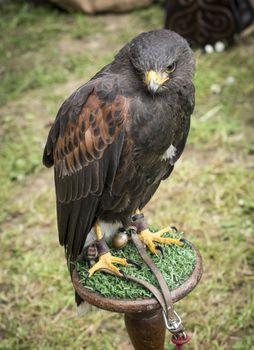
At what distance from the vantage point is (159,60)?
8.09 ft

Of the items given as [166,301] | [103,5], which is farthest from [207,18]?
[166,301]

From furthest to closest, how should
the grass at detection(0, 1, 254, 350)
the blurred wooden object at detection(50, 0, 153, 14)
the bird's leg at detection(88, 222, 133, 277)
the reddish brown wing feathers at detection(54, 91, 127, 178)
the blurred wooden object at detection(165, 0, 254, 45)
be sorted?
the blurred wooden object at detection(50, 0, 153, 14), the blurred wooden object at detection(165, 0, 254, 45), the grass at detection(0, 1, 254, 350), the bird's leg at detection(88, 222, 133, 277), the reddish brown wing feathers at detection(54, 91, 127, 178)

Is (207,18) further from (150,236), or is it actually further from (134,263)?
(134,263)

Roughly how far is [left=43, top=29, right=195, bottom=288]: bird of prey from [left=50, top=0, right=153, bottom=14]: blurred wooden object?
570 cm

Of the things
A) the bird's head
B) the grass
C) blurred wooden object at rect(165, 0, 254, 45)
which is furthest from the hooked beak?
blurred wooden object at rect(165, 0, 254, 45)

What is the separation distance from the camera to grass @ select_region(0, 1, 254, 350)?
12.1 ft

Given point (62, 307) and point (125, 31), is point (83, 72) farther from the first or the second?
point (62, 307)

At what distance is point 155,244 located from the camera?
2875 mm

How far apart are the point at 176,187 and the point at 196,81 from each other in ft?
5.69

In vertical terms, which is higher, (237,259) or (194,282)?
(194,282)

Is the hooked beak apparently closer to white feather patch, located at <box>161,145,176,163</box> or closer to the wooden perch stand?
white feather patch, located at <box>161,145,176,163</box>

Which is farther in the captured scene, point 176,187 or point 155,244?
point 176,187

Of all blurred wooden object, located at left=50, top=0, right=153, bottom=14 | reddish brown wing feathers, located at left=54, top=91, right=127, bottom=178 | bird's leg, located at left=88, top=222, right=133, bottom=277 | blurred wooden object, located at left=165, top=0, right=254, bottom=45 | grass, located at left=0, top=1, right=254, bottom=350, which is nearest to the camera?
reddish brown wing feathers, located at left=54, top=91, right=127, bottom=178

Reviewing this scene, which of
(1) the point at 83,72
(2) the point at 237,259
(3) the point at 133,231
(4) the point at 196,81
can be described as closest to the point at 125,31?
(1) the point at 83,72
